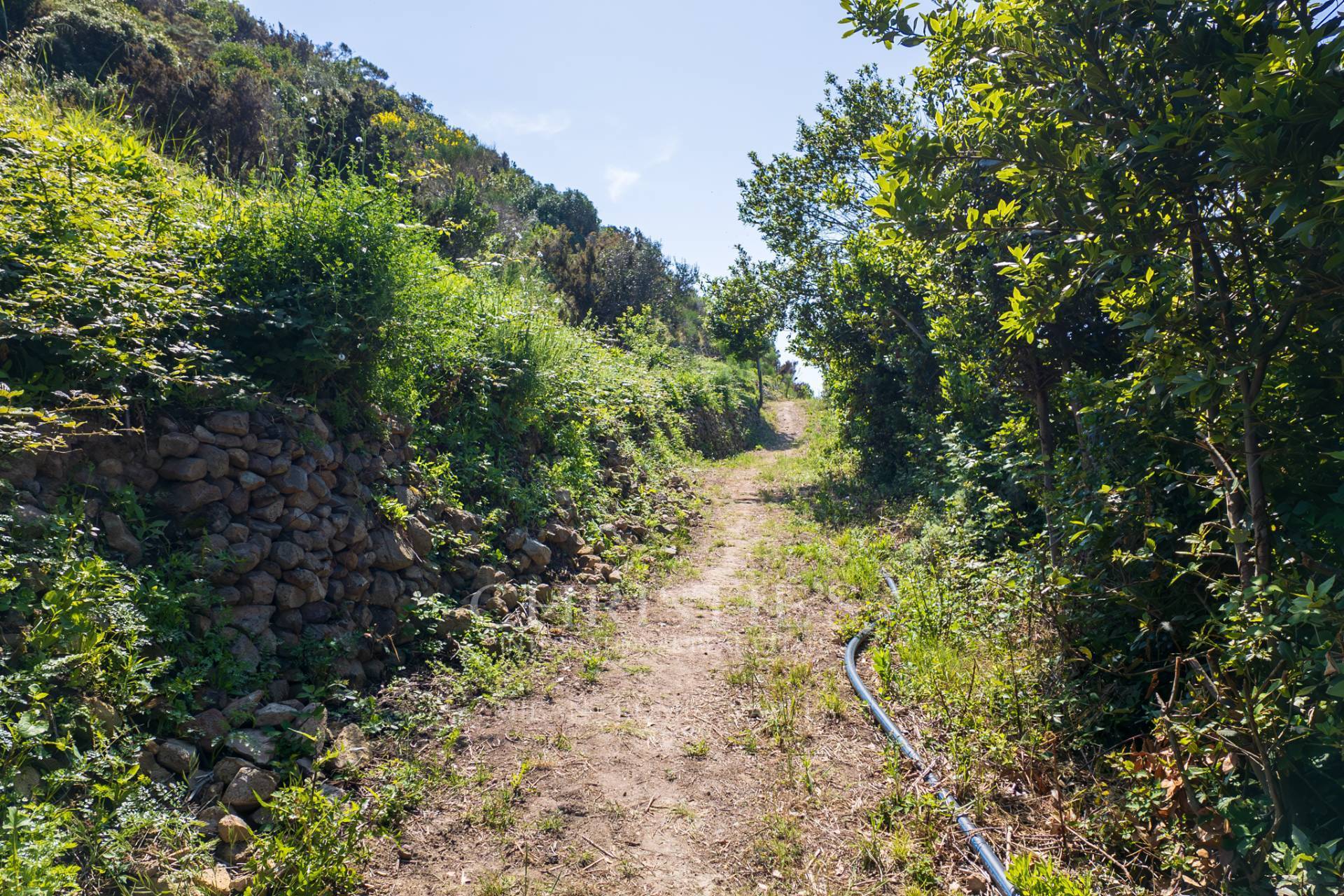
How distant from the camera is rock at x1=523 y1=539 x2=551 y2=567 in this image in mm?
6449

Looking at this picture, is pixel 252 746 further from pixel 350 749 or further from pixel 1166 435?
pixel 1166 435

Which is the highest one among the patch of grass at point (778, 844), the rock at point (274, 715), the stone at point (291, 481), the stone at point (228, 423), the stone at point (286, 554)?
the stone at point (228, 423)

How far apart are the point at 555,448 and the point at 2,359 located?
5290mm

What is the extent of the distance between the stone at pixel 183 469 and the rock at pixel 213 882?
7.26 ft

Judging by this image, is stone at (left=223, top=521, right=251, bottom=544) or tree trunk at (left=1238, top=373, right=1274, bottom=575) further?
stone at (left=223, top=521, right=251, bottom=544)

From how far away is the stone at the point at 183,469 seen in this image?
161 inches

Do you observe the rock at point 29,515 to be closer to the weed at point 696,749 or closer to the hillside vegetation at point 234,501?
the hillside vegetation at point 234,501

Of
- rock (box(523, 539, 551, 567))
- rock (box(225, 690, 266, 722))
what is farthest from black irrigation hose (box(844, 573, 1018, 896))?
rock (box(225, 690, 266, 722))

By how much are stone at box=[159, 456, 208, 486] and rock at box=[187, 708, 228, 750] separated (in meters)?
1.38

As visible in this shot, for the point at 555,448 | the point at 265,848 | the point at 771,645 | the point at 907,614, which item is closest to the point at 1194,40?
the point at 907,614

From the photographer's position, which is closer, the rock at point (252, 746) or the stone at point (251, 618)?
the rock at point (252, 746)

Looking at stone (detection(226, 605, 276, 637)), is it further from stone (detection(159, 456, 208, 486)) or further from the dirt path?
the dirt path

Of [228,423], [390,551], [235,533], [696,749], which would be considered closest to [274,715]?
[235,533]

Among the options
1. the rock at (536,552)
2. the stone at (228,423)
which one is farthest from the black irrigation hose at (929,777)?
the stone at (228,423)
